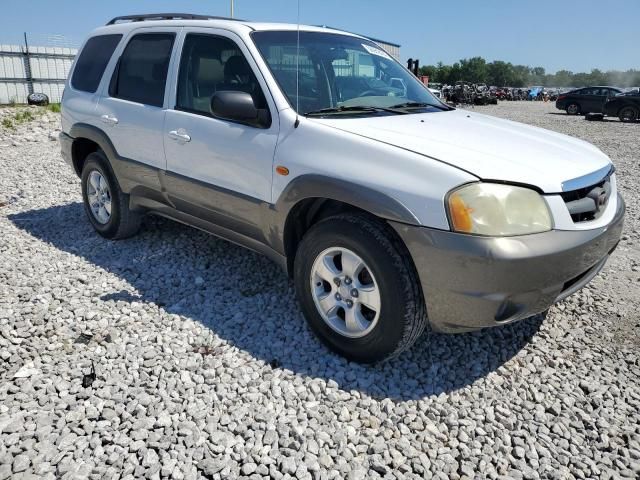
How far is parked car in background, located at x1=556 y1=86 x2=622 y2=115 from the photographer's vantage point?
2455cm

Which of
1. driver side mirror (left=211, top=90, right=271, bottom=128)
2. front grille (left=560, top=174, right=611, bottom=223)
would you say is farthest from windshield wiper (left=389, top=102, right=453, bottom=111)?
front grille (left=560, top=174, right=611, bottom=223)

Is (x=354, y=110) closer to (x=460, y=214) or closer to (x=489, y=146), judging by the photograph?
(x=489, y=146)

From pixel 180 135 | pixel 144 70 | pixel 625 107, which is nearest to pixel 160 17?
pixel 144 70

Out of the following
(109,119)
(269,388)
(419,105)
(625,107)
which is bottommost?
(269,388)

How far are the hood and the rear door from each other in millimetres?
1619

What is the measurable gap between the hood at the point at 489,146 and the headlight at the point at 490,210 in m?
0.07

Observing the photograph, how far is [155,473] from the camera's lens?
2.24 meters

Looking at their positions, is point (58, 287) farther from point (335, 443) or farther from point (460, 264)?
point (460, 264)

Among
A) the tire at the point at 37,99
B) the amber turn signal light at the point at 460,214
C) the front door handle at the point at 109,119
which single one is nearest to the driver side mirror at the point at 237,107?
the amber turn signal light at the point at 460,214

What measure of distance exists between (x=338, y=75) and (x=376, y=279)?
1664 mm

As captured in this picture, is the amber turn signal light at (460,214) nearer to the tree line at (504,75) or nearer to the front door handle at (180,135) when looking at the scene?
the front door handle at (180,135)

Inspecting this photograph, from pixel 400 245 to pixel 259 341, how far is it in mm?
1163

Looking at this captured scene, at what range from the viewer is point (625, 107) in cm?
2098

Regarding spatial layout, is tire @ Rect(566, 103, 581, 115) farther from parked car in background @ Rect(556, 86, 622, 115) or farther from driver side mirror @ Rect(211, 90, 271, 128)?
driver side mirror @ Rect(211, 90, 271, 128)
